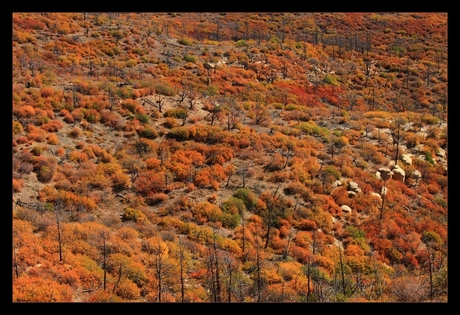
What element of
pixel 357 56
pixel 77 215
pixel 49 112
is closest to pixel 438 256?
pixel 77 215

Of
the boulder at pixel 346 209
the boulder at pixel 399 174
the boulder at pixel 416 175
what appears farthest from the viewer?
the boulder at pixel 416 175

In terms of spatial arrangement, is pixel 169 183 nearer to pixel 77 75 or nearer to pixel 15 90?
pixel 15 90

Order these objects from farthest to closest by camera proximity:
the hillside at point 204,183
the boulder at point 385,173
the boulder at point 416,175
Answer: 1. the boulder at point 416,175
2. the boulder at point 385,173
3. the hillside at point 204,183

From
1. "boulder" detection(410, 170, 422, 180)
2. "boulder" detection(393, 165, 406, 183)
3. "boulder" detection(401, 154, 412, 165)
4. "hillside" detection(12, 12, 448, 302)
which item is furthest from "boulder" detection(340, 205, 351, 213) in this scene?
"boulder" detection(401, 154, 412, 165)

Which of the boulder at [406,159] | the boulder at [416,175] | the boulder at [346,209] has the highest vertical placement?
the boulder at [406,159]

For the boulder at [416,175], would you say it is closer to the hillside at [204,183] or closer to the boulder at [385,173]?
the hillside at [204,183]

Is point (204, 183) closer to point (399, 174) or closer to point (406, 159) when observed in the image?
point (399, 174)

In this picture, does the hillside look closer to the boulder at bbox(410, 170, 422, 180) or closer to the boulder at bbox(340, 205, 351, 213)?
the boulder at bbox(410, 170, 422, 180)

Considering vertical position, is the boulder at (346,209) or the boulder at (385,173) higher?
the boulder at (385,173)

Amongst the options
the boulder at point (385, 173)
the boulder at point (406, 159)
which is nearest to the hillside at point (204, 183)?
the boulder at point (385, 173)
